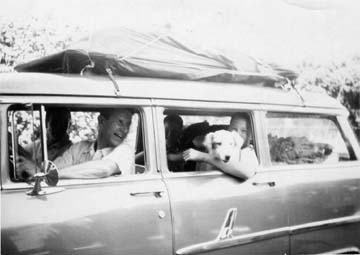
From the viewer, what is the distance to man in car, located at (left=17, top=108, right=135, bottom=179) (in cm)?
203

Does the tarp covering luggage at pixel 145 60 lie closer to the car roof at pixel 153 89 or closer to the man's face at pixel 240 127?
the car roof at pixel 153 89

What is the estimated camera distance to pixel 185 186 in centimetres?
223

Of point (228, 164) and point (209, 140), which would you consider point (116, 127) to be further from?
point (228, 164)

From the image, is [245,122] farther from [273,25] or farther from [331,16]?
[331,16]

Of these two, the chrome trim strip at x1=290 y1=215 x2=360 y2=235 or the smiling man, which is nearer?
the smiling man

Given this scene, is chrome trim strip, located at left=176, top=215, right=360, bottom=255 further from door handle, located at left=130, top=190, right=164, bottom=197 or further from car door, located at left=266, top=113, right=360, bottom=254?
door handle, located at left=130, top=190, right=164, bottom=197

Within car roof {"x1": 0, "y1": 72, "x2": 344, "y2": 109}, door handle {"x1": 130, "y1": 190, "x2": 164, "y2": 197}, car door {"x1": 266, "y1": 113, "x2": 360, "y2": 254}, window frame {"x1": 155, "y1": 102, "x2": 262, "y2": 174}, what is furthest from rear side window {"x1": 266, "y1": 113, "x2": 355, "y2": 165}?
door handle {"x1": 130, "y1": 190, "x2": 164, "y2": 197}

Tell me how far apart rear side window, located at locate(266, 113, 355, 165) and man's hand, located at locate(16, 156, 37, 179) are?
162cm

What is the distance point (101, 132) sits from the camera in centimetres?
246

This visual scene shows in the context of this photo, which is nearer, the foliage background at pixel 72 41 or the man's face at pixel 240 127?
the man's face at pixel 240 127

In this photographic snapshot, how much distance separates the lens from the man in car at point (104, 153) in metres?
2.03

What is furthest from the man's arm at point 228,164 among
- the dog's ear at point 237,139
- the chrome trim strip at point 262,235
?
the chrome trim strip at point 262,235

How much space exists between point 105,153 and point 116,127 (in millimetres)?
161

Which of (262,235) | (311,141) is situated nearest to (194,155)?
(262,235)
